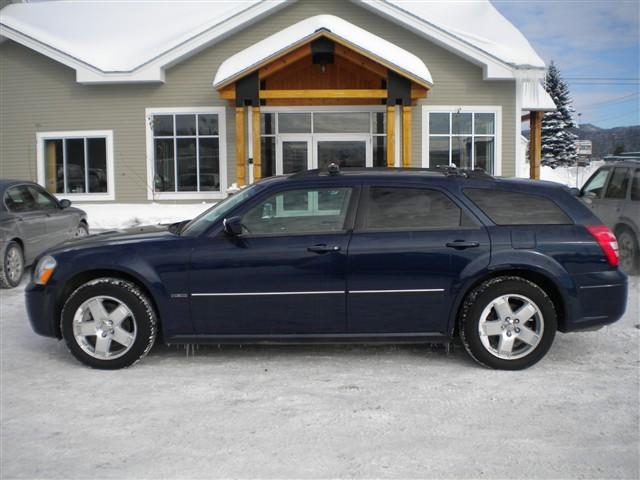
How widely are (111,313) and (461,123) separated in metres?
13.8

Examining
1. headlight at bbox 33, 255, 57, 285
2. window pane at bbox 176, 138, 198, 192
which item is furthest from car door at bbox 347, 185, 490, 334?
window pane at bbox 176, 138, 198, 192

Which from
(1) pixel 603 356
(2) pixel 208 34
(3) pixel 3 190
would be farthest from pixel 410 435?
(2) pixel 208 34

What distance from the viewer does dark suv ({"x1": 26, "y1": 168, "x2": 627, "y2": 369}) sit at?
5430mm

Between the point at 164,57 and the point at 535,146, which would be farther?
the point at 535,146

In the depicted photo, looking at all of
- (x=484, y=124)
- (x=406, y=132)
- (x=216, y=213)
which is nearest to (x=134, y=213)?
(x=406, y=132)

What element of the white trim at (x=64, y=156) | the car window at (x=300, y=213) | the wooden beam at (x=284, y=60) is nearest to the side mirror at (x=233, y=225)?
the car window at (x=300, y=213)

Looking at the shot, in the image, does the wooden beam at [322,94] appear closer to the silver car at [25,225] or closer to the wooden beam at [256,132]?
the wooden beam at [256,132]

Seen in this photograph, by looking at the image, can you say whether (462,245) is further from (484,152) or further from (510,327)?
(484,152)

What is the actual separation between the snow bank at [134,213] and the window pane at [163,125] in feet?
6.30

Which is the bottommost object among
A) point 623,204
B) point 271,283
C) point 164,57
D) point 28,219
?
point 271,283

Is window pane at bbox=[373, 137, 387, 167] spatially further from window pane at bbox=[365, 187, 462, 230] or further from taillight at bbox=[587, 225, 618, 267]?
taillight at bbox=[587, 225, 618, 267]

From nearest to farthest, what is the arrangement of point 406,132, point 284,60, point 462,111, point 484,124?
point 284,60 < point 406,132 < point 462,111 < point 484,124

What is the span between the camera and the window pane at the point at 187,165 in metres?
17.9

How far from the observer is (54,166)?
18641 mm
